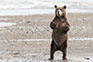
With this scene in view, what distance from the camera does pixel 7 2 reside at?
44031 millimetres

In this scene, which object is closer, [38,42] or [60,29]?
[60,29]

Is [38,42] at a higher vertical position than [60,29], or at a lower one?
lower

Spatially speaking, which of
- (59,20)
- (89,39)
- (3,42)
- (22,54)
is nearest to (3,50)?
(22,54)

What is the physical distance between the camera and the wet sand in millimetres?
11648

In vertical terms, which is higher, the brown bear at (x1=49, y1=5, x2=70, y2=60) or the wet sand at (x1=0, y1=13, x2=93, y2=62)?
the brown bear at (x1=49, y1=5, x2=70, y2=60)

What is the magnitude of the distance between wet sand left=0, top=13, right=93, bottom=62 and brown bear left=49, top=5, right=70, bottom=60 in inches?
18.0

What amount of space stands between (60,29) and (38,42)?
14.6 feet

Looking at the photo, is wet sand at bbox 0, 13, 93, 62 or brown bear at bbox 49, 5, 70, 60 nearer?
brown bear at bbox 49, 5, 70, 60

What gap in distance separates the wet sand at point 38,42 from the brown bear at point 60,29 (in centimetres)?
46

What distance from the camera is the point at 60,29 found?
426 inches

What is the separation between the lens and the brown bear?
10719 mm

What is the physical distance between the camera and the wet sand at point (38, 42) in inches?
459

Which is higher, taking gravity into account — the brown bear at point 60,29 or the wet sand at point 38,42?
the brown bear at point 60,29

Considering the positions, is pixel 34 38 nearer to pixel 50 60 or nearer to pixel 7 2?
pixel 50 60
